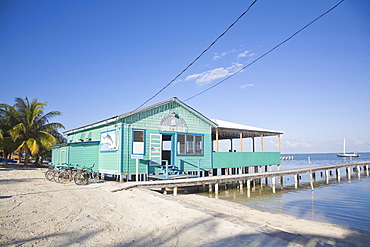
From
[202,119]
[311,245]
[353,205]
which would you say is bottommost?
[353,205]

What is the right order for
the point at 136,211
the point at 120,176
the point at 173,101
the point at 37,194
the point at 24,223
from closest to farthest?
1. the point at 24,223
2. the point at 136,211
3. the point at 37,194
4. the point at 120,176
5. the point at 173,101

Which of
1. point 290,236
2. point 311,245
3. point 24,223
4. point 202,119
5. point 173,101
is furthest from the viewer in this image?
point 202,119

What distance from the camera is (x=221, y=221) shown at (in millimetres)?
6234

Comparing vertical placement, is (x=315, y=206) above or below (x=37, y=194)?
below

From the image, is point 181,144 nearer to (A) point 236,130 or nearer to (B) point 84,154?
(A) point 236,130

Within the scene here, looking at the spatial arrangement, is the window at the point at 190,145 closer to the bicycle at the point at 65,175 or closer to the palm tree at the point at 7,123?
the bicycle at the point at 65,175

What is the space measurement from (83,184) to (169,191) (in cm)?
427

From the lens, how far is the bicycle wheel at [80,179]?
1252cm

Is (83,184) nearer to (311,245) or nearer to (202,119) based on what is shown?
(202,119)

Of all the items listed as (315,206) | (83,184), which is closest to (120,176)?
(83,184)

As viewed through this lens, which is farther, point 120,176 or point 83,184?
point 120,176

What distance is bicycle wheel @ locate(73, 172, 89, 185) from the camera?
493 inches

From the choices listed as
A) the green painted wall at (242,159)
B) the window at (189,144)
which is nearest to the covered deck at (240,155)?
the green painted wall at (242,159)

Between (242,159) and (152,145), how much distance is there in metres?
7.54
